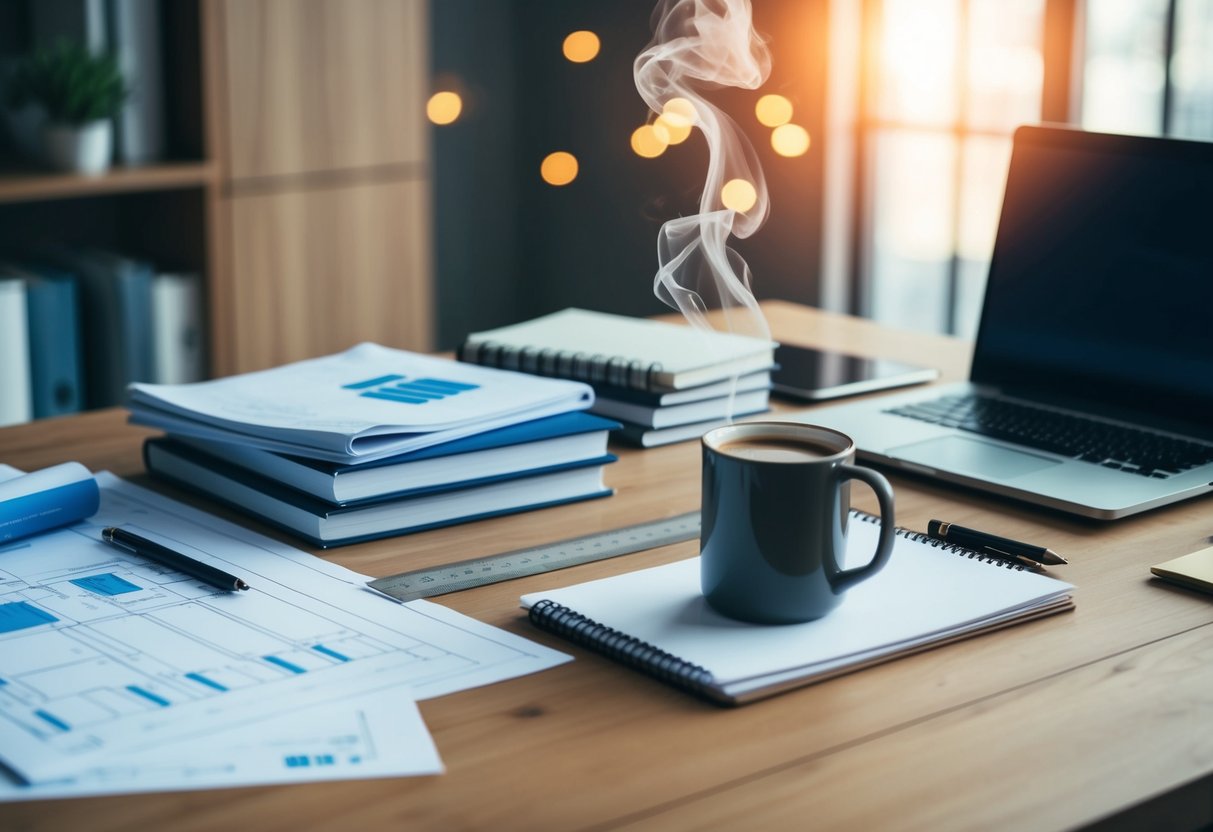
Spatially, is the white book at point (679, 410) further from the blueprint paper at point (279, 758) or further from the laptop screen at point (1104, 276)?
the blueprint paper at point (279, 758)

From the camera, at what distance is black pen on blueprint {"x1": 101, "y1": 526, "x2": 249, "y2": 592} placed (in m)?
0.86

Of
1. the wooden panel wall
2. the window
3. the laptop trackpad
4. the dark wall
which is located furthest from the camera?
the dark wall

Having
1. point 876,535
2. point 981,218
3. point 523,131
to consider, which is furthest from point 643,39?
point 876,535

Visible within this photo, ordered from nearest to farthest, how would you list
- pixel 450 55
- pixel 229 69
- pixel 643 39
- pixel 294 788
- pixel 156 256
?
pixel 294 788, pixel 229 69, pixel 156 256, pixel 643 39, pixel 450 55

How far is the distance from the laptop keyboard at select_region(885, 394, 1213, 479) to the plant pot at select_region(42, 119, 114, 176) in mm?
1672

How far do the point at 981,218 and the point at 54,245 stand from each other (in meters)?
1.82

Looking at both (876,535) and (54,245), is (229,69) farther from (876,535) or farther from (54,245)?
(876,535)

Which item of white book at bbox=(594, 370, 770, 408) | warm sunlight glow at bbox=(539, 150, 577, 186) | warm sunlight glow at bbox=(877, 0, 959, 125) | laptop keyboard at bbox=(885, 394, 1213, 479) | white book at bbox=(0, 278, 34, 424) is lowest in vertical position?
white book at bbox=(0, 278, 34, 424)

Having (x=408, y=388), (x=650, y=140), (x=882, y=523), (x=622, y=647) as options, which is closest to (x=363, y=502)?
(x=408, y=388)

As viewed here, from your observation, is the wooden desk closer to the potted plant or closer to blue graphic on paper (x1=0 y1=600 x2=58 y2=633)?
blue graphic on paper (x1=0 y1=600 x2=58 y2=633)

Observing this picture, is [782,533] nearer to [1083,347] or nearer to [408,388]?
[408,388]

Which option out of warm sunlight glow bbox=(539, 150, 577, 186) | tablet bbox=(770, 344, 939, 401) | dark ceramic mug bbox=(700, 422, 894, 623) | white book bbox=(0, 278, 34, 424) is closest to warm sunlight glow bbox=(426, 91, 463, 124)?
warm sunlight glow bbox=(539, 150, 577, 186)

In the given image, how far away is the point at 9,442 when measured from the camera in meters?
1.24

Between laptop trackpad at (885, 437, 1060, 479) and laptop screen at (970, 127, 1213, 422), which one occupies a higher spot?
laptop screen at (970, 127, 1213, 422)
